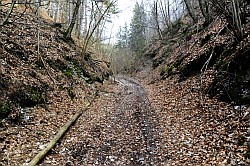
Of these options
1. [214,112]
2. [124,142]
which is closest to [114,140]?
[124,142]

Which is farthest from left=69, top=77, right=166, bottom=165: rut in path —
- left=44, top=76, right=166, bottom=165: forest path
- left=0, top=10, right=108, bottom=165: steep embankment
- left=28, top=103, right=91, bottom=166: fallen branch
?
left=0, top=10, right=108, bottom=165: steep embankment

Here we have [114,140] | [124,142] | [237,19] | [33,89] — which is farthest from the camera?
[33,89]

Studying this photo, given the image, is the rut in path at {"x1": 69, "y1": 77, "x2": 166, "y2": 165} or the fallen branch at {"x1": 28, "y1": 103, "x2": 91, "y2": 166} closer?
the fallen branch at {"x1": 28, "y1": 103, "x2": 91, "y2": 166}

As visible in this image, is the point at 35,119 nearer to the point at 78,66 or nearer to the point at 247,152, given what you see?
the point at 247,152

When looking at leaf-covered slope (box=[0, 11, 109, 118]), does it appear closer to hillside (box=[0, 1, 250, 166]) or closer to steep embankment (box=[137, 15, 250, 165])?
hillside (box=[0, 1, 250, 166])

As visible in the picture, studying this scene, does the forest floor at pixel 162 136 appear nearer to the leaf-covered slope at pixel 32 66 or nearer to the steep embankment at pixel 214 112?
the steep embankment at pixel 214 112

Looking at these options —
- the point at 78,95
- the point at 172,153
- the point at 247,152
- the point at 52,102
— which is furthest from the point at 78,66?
the point at 247,152

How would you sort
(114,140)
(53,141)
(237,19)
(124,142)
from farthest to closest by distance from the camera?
(237,19) → (114,140) → (124,142) → (53,141)

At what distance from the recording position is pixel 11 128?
755cm

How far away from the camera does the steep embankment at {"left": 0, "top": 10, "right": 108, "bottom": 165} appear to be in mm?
7305

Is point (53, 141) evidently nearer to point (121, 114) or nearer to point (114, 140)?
point (114, 140)

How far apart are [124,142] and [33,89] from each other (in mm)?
4737

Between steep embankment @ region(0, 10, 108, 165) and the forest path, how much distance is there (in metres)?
0.83

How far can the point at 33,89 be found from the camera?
32.6ft
